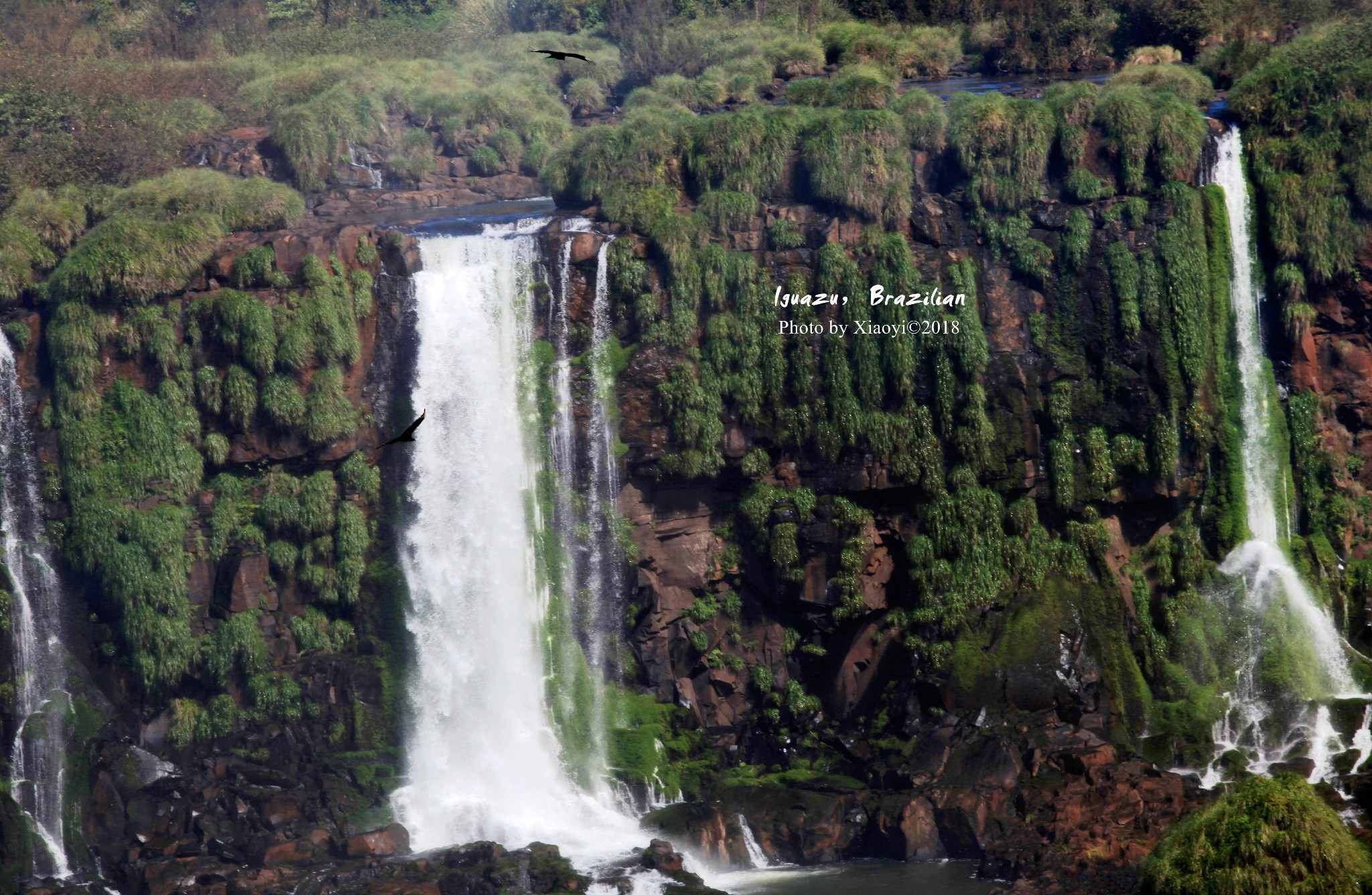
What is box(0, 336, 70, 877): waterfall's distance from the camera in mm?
38375

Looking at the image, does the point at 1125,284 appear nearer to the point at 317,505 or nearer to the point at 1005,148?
the point at 1005,148

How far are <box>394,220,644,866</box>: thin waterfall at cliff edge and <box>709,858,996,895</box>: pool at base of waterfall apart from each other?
6.42 meters

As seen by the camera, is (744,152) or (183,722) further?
(744,152)

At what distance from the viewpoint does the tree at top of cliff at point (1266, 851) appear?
1065 inches

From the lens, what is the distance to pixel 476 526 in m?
40.3

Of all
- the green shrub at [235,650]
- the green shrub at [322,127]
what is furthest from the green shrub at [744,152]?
the green shrub at [235,650]

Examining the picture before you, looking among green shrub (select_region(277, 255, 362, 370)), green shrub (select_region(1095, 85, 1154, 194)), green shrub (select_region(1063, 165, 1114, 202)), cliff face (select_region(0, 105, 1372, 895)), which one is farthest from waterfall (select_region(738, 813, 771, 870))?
green shrub (select_region(1095, 85, 1154, 194))

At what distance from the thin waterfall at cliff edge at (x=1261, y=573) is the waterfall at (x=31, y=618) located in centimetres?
2779

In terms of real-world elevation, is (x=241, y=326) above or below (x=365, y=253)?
below

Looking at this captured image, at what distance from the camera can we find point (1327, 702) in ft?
126

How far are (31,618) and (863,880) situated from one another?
2085 cm

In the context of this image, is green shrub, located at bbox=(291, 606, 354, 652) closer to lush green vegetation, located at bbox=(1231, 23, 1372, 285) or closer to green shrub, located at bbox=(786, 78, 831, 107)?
green shrub, located at bbox=(786, 78, 831, 107)

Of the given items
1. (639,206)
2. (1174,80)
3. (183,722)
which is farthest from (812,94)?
(183,722)

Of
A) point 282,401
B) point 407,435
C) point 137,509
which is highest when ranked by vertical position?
point 282,401
